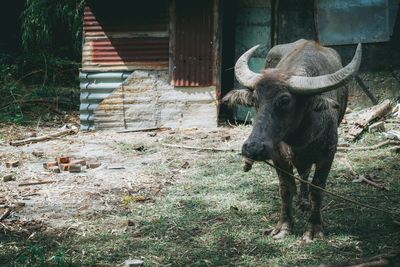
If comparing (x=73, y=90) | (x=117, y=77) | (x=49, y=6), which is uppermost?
(x=49, y=6)

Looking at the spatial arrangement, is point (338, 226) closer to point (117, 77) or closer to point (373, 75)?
point (373, 75)

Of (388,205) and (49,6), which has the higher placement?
(49,6)

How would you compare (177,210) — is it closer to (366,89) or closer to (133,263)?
(133,263)

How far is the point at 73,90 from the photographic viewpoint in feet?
45.4

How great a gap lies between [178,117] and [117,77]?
140 cm

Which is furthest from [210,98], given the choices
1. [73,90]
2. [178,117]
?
[73,90]

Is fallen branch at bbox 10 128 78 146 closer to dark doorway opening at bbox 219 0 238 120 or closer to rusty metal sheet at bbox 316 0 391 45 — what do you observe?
dark doorway opening at bbox 219 0 238 120

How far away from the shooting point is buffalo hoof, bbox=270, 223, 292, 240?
478 centimetres

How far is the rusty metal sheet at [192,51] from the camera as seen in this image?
10.1 metres

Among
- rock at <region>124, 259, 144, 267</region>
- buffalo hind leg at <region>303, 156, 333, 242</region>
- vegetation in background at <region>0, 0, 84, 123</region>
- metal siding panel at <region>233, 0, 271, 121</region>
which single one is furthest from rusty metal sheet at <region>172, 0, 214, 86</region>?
rock at <region>124, 259, 144, 267</region>

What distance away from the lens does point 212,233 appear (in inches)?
193

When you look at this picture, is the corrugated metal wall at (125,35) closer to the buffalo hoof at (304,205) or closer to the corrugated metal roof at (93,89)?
the corrugated metal roof at (93,89)

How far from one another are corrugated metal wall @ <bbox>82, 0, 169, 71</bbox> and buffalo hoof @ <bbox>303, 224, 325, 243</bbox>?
20.0 ft

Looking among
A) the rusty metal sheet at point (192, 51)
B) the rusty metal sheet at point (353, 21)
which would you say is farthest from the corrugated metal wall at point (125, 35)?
the rusty metal sheet at point (353, 21)
